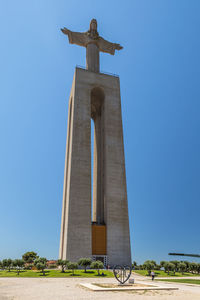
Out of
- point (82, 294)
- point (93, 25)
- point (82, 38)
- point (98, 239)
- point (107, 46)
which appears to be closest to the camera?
point (82, 294)

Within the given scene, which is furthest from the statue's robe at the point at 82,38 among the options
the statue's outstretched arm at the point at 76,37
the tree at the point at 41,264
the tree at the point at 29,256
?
the tree at the point at 29,256

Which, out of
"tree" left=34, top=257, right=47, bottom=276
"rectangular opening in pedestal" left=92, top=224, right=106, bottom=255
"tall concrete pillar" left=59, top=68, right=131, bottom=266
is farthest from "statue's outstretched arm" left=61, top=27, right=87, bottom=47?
"tree" left=34, top=257, right=47, bottom=276

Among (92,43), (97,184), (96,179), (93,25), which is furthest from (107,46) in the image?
(97,184)

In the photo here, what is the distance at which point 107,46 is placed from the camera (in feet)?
147

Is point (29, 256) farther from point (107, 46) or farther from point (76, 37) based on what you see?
point (107, 46)

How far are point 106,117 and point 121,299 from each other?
2780cm

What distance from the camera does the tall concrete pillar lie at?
95.1ft

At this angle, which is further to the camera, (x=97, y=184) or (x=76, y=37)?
(x=76, y=37)

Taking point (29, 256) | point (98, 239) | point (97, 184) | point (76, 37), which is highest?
point (76, 37)

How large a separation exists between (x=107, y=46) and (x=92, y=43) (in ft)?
10.3

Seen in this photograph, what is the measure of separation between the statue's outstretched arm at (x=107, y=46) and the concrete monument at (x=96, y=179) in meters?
2.41

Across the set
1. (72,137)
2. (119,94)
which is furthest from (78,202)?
(119,94)

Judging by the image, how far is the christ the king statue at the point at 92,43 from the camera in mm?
40969

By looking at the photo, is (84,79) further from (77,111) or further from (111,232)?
(111,232)
